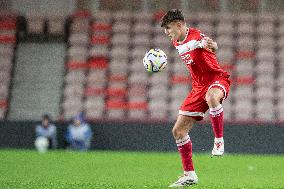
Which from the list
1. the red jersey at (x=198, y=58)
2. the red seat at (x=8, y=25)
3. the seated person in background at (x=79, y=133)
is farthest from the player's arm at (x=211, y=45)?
the red seat at (x=8, y=25)

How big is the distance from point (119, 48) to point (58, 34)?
193cm

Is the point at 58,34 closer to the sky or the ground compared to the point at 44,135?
closer to the sky

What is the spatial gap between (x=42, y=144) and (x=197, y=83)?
10907 mm

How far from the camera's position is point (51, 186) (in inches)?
350

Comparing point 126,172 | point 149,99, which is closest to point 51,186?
point 126,172

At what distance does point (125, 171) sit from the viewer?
12562 mm

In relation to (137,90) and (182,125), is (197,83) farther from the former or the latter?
(137,90)

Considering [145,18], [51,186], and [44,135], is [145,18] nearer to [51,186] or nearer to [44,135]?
[44,135]

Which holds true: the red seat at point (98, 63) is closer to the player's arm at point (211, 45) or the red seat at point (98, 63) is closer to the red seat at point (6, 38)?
the red seat at point (6, 38)

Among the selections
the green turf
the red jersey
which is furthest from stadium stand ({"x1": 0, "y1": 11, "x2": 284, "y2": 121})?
the red jersey

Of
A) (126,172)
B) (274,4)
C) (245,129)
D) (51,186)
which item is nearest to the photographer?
(51,186)

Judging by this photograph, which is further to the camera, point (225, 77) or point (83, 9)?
point (83, 9)

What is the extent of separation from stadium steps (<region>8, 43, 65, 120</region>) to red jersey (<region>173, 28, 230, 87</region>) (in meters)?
12.7

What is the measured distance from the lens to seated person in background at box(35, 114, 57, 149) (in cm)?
1928
